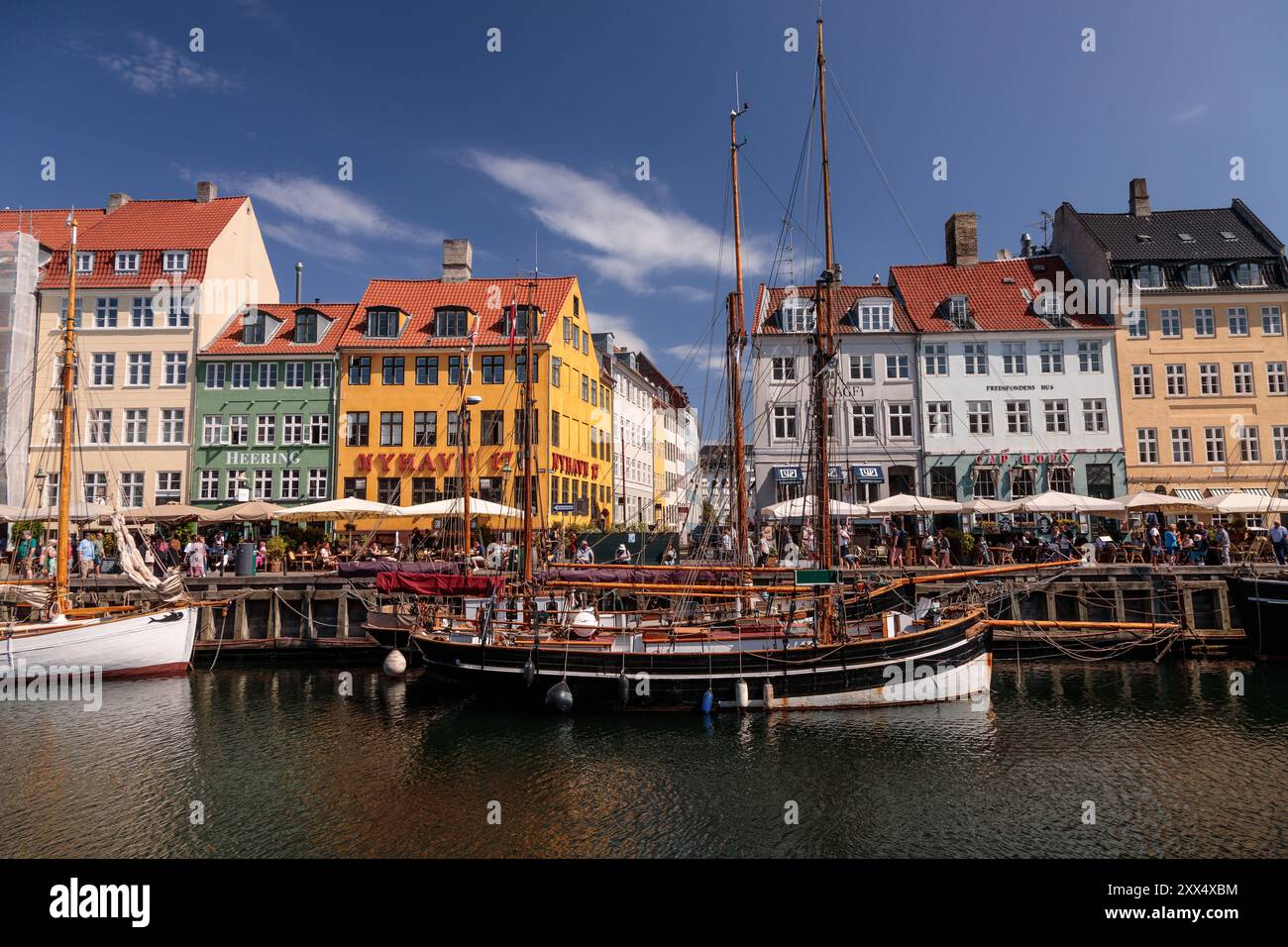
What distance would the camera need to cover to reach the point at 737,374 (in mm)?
26797

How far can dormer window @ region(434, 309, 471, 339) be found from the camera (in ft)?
137

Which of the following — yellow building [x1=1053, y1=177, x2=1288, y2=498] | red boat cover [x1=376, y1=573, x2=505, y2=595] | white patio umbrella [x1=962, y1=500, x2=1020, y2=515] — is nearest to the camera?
red boat cover [x1=376, y1=573, x2=505, y2=595]

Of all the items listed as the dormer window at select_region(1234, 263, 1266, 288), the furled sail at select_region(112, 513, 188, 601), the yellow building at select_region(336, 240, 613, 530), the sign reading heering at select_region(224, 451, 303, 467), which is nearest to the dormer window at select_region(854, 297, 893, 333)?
the yellow building at select_region(336, 240, 613, 530)

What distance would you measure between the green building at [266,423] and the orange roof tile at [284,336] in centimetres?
9

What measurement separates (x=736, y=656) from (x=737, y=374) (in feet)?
36.7

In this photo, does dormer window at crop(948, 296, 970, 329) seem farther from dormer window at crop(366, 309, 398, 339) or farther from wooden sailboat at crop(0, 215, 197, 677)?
wooden sailboat at crop(0, 215, 197, 677)

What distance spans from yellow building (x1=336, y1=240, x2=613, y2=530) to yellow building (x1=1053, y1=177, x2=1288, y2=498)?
29.6 meters

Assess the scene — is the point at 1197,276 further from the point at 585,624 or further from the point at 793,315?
the point at 585,624

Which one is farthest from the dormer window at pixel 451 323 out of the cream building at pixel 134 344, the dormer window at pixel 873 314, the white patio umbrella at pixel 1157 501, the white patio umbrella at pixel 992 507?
the white patio umbrella at pixel 1157 501

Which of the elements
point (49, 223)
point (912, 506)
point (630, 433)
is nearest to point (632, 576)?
point (912, 506)

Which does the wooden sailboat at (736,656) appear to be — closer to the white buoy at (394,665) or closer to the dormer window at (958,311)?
the white buoy at (394,665)
